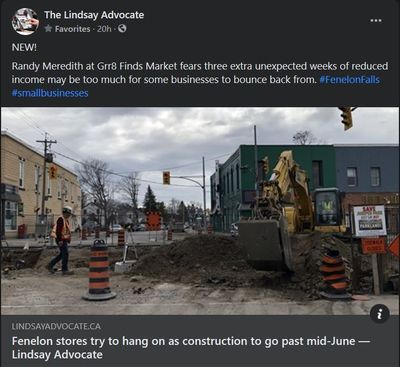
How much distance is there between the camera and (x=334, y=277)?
865 cm

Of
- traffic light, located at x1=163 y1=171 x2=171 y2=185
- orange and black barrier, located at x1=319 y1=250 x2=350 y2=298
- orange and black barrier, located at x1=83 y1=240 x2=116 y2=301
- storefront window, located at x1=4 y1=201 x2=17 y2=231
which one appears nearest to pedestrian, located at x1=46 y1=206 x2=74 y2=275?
orange and black barrier, located at x1=83 y1=240 x2=116 y2=301

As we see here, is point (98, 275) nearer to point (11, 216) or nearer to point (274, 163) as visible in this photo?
point (11, 216)

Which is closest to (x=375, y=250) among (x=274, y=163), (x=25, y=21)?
(x=25, y=21)

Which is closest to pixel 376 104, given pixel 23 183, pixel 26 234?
pixel 26 234

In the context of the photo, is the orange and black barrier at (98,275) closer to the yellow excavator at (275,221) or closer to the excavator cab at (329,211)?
the yellow excavator at (275,221)

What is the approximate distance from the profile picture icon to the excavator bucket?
621 centimetres

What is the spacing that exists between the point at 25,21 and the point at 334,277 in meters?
7.25

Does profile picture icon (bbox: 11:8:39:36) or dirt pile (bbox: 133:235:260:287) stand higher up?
profile picture icon (bbox: 11:8:39:36)

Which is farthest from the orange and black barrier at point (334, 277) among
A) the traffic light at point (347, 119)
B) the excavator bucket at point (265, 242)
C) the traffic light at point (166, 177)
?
the traffic light at point (166, 177)

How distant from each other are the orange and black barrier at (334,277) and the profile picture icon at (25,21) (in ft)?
22.9

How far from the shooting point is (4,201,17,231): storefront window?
35.4 metres

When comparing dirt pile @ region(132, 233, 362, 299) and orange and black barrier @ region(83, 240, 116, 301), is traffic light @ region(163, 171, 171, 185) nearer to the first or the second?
dirt pile @ region(132, 233, 362, 299)
